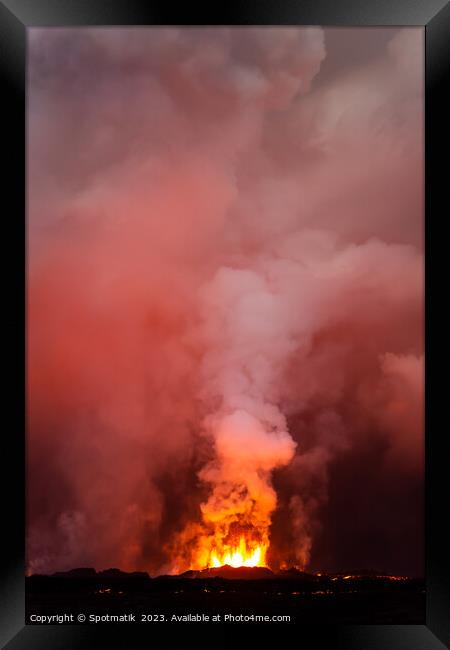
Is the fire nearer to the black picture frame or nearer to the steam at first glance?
the steam

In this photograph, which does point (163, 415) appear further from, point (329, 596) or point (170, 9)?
point (170, 9)

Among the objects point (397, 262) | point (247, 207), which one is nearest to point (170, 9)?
point (247, 207)

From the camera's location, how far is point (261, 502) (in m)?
2.59

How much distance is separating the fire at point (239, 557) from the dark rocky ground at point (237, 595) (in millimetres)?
34

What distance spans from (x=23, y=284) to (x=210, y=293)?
826 mm

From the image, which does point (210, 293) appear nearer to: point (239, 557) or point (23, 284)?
point (23, 284)

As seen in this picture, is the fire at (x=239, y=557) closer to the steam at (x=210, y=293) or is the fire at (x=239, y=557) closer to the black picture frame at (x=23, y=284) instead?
the steam at (x=210, y=293)

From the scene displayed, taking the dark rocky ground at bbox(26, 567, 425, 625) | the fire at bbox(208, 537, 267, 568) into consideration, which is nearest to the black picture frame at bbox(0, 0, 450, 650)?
the dark rocky ground at bbox(26, 567, 425, 625)

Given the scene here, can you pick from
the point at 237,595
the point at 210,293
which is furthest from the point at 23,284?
the point at 237,595

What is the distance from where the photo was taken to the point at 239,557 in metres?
2.60

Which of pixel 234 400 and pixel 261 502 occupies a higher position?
pixel 234 400

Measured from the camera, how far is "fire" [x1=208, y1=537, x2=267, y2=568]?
2.60 m

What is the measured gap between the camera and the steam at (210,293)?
2.57 meters

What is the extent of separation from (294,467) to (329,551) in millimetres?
403
